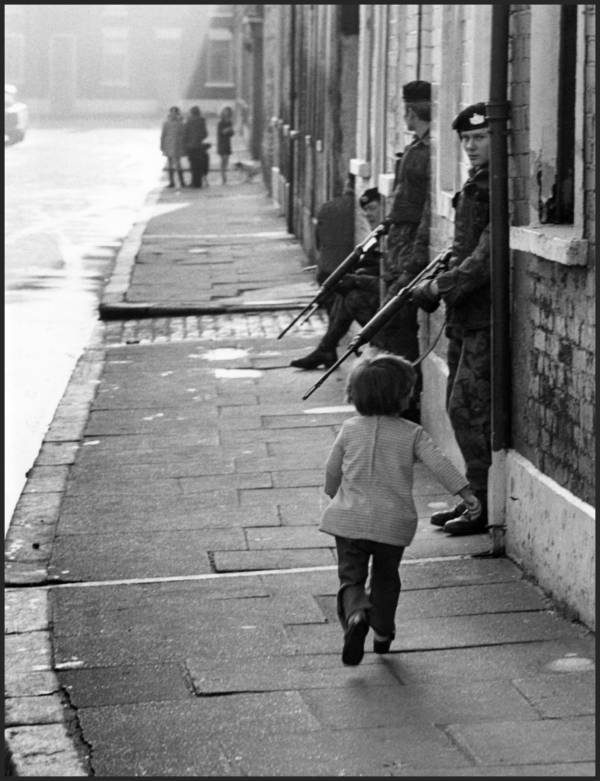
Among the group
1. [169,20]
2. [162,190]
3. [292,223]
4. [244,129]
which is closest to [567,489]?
[292,223]

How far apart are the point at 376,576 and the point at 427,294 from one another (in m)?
2.21

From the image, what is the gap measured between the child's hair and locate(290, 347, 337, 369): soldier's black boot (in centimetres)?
677

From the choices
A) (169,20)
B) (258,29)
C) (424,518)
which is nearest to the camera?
(424,518)

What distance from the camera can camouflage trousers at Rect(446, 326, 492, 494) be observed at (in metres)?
8.42

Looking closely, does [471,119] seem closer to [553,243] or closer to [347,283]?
[553,243]

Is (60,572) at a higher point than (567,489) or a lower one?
lower

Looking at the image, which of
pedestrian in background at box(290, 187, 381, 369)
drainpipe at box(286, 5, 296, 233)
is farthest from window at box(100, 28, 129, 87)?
pedestrian in background at box(290, 187, 381, 369)

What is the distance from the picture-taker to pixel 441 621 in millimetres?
6965

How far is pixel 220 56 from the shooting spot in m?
79.9

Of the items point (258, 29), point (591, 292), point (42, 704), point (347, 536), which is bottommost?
point (42, 704)

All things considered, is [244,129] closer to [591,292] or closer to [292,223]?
[292,223]

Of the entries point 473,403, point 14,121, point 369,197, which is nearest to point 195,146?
point 14,121

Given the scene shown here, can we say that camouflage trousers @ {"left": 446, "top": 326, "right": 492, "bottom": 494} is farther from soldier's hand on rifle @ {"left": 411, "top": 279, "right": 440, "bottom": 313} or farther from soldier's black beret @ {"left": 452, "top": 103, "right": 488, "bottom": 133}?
soldier's black beret @ {"left": 452, "top": 103, "right": 488, "bottom": 133}

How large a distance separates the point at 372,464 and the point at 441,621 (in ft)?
2.75
